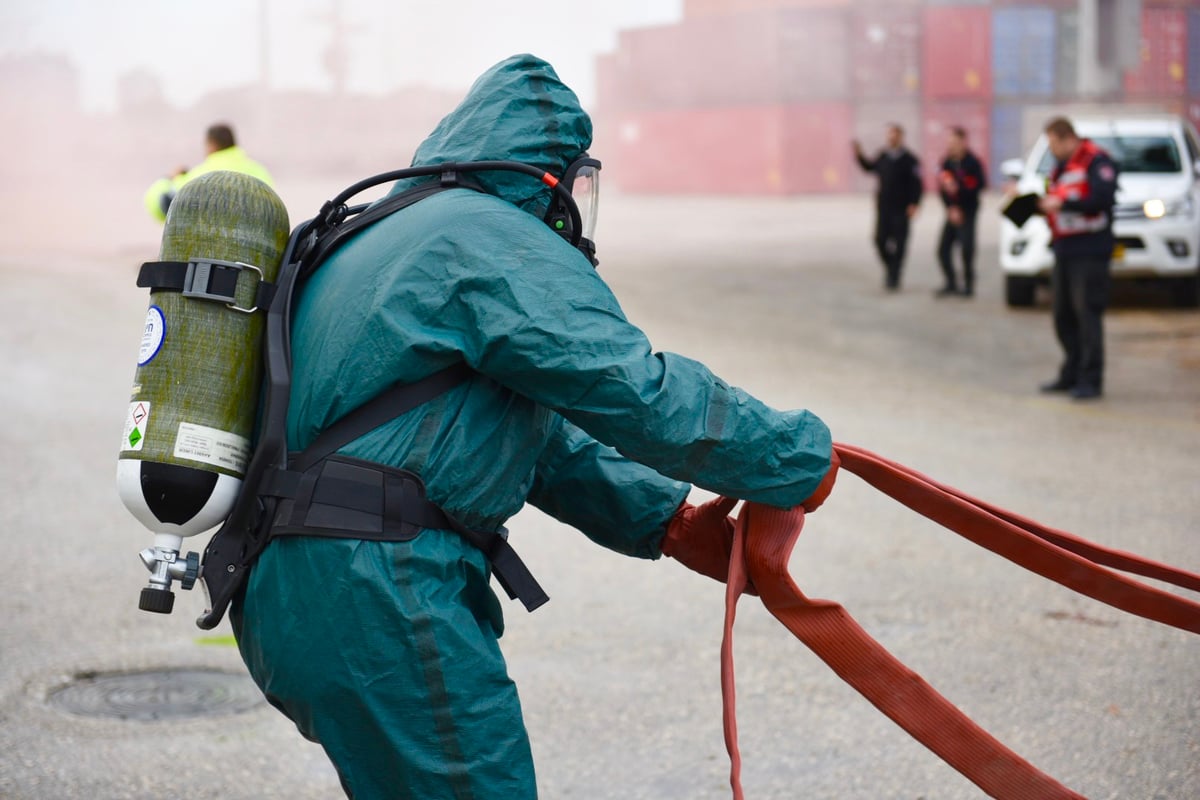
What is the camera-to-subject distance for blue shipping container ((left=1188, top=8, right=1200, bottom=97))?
33812 mm

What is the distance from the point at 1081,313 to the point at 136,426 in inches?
334

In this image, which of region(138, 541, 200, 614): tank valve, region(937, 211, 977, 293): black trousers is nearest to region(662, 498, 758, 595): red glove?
region(138, 541, 200, 614): tank valve

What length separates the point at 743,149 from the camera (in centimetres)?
3466

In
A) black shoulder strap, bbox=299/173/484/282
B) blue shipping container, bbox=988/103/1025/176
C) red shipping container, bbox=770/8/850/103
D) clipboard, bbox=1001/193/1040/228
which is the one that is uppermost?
red shipping container, bbox=770/8/850/103

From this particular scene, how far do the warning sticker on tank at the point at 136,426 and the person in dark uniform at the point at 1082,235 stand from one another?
27.2ft

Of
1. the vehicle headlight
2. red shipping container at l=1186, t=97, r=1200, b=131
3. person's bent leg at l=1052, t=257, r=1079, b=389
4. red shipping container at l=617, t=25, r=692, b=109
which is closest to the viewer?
person's bent leg at l=1052, t=257, r=1079, b=389

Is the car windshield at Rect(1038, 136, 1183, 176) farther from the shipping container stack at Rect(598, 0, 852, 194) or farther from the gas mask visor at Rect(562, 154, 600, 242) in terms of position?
the shipping container stack at Rect(598, 0, 852, 194)

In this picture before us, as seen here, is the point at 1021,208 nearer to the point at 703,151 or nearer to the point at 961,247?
the point at 961,247

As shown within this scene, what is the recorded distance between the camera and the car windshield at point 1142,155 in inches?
559

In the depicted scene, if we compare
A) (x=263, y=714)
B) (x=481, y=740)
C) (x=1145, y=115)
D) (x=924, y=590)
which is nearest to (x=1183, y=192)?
(x=1145, y=115)

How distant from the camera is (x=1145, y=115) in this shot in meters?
15.2

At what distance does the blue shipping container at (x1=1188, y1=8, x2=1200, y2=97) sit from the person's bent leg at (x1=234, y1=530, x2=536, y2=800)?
1412 inches

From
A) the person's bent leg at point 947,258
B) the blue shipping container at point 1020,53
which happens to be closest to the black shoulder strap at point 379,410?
the person's bent leg at point 947,258

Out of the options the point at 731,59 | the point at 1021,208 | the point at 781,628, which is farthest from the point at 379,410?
the point at 731,59
